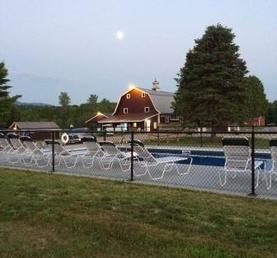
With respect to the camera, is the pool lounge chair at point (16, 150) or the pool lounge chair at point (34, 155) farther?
the pool lounge chair at point (16, 150)

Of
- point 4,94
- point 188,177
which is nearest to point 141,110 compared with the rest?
point 4,94

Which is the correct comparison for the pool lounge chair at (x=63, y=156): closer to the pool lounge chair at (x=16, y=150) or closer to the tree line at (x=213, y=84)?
the pool lounge chair at (x=16, y=150)

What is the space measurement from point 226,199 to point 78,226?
2988 mm

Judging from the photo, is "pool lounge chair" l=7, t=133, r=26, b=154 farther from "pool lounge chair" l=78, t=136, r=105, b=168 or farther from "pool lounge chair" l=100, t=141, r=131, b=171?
"pool lounge chair" l=100, t=141, r=131, b=171

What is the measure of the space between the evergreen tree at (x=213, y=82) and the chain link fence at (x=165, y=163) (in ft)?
56.5

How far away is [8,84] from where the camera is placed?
4050 cm

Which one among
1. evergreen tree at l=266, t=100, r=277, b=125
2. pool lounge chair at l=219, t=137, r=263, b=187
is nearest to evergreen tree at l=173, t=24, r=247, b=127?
pool lounge chair at l=219, t=137, r=263, b=187

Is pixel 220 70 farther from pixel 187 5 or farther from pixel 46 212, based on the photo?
pixel 46 212

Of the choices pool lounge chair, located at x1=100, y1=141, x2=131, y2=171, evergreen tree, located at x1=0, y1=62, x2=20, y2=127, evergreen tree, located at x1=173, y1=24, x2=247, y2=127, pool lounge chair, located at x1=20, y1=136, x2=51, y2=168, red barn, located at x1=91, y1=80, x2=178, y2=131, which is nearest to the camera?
pool lounge chair, located at x1=100, y1=141, x2=131, y2=171

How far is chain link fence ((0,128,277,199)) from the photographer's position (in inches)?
377

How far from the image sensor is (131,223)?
21.5 ft

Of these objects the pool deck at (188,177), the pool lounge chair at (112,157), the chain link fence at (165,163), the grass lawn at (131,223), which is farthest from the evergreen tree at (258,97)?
the grass lawn at (131,223)

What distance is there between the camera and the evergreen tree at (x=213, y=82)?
3512 centimetres

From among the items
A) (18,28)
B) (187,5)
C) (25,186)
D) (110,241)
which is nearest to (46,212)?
(110,241)
